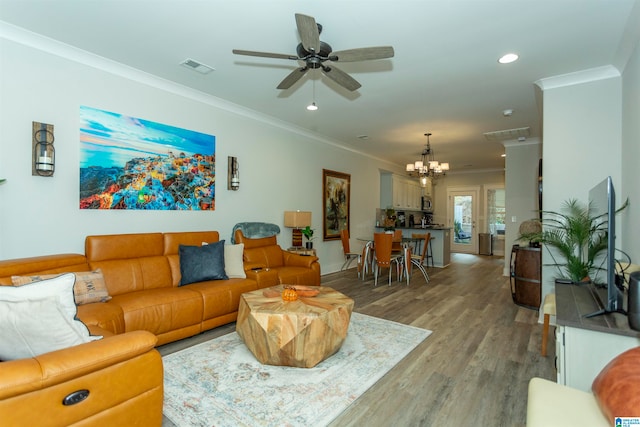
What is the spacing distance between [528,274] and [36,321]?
16.4 ft

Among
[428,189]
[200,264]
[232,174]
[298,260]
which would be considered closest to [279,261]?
[298,260]

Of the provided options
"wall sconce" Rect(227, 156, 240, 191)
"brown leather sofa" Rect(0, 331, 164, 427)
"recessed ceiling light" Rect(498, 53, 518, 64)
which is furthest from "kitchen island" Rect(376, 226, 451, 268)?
"brown leather sofa" Rect(0, 331, 164, 427)

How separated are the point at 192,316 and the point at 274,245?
1943 millimetres

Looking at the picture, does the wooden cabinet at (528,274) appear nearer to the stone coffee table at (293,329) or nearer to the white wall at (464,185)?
the stone coffee table at (293,329)

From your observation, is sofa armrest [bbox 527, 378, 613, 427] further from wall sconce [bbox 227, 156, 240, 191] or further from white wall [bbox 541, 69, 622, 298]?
wall sconce [bbox 227, 156, 240, 191]

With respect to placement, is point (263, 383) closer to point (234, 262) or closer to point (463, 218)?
point (234, 262)

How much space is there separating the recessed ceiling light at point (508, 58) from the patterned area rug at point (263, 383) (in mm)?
2957

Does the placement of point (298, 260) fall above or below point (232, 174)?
below

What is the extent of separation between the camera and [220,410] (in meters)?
1.96

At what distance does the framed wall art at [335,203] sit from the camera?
6.30 m

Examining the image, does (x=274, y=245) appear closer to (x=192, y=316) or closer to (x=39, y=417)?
(x=192, y=316)

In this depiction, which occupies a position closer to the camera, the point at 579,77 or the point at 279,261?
the point at 579,77

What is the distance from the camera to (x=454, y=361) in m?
2.67

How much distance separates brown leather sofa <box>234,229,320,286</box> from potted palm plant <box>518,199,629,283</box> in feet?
9.10
